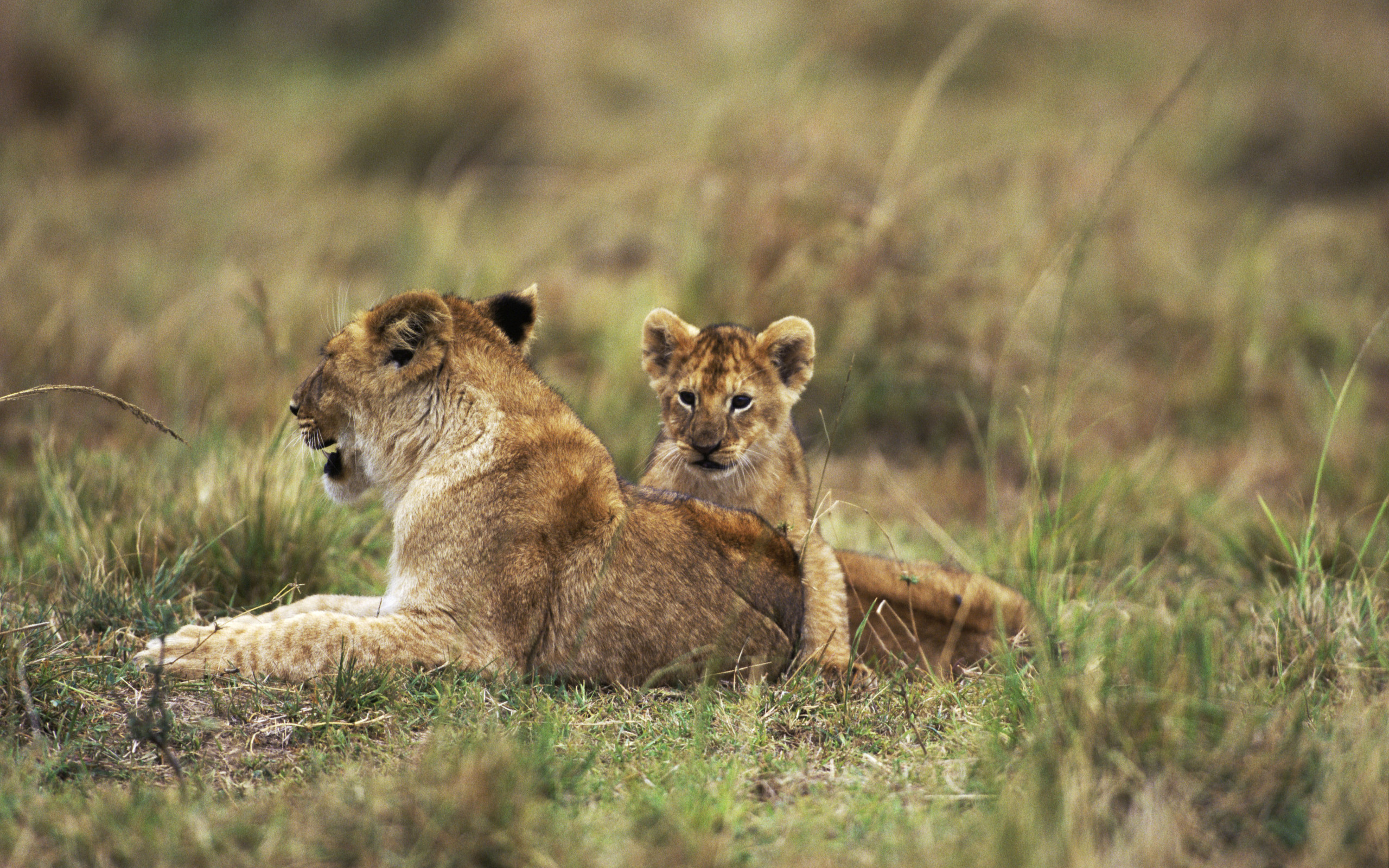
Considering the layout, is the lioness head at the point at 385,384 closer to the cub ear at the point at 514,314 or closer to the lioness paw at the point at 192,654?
the cub ear at the point at 514,314

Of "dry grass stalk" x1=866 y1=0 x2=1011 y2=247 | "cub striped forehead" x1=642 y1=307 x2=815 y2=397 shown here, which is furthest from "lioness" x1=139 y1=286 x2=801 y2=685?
"dry grass stalk" x1=866 y1=0 x2=1011 y2=247

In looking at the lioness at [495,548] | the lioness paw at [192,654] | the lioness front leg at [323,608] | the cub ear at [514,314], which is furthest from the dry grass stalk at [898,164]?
the lioness paw at [192,654]

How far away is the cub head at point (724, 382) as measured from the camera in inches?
187

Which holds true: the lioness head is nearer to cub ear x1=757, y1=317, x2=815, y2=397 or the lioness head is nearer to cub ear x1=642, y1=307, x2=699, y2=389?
cub ear x1=642, y1=307, x2=699, y2=389

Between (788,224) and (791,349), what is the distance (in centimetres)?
251

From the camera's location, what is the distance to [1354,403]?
7410mm

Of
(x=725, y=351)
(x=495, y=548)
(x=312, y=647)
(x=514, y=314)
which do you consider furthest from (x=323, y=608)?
(x=725, y=351)

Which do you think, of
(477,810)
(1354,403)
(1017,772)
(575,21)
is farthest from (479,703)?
(575,21)

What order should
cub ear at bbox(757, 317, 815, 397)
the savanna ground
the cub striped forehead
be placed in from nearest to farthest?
the savanna ground < the cub striped forehead < cub ear at bbox(757, 317, 815, 397)

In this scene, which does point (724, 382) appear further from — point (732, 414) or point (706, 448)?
point (706, 448)

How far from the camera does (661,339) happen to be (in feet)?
17.2

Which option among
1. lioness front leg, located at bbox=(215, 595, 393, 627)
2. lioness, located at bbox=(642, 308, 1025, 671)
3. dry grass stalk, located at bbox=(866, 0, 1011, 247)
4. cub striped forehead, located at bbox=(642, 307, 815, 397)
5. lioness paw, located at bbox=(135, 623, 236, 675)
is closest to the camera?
lioness paw, located at bbox=(135, 623, 236, 675)

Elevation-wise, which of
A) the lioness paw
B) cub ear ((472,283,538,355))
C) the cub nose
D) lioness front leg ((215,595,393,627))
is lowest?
lioness front leg ((215,595,393,627))

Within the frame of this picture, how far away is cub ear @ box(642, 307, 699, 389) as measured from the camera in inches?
203
